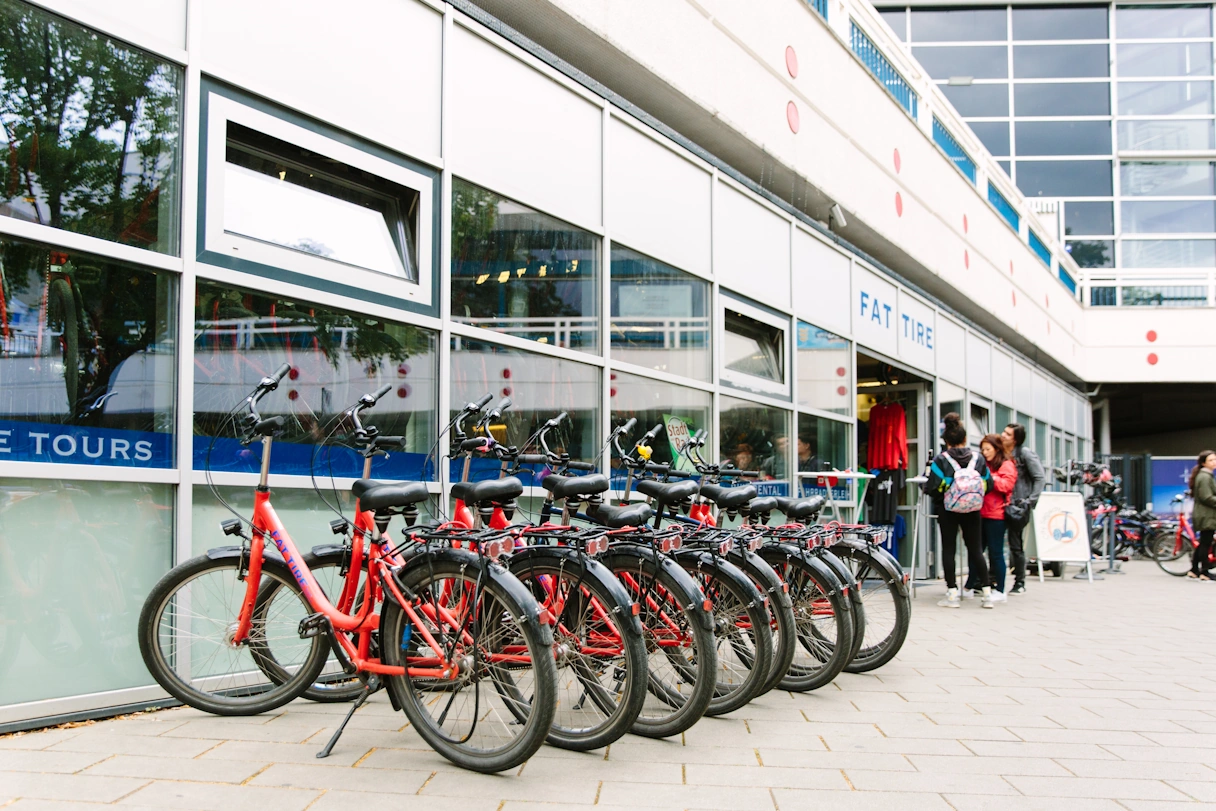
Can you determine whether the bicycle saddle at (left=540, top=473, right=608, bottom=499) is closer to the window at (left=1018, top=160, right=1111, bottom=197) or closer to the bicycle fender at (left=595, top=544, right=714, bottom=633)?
the bicycle fender at (left=595, top=544, right=714, bottom=633)

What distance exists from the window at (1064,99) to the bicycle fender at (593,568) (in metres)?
28.3

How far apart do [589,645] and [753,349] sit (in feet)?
17.9

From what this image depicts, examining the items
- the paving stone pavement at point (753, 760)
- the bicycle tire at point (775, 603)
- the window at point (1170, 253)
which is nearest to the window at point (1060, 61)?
the window at point (1170, 253)

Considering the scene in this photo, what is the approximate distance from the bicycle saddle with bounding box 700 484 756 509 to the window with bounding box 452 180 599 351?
1.59 m

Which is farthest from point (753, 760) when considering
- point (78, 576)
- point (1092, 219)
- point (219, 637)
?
point (1092, 219)

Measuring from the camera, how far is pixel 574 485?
385 cm

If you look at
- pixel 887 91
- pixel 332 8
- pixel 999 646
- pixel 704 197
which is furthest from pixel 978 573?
pixel 332 8

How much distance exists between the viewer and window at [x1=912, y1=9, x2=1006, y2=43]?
92.0 feet

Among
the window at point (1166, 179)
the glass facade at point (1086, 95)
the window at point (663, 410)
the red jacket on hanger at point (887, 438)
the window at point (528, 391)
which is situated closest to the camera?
the window at point (528, 391)

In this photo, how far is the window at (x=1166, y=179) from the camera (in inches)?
1128

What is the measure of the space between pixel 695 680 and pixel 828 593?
48.9 inches


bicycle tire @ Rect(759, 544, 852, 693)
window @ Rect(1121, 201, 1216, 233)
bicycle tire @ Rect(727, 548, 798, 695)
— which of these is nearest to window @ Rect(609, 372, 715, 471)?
bicycle tire @ Rect(759, 544, 852, 693)

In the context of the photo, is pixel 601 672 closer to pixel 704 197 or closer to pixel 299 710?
pixel 299 710

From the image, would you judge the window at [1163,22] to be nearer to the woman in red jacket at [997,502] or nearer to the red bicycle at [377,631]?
the woman in red jacket at [997,502]
